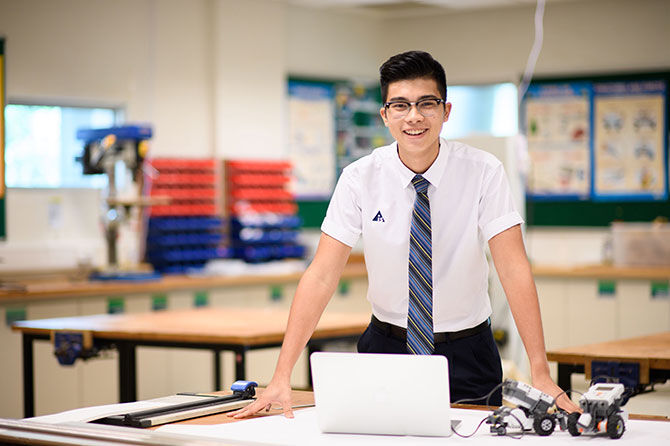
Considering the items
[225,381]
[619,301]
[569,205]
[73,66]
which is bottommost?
[225,381]

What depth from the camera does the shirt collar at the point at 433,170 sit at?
2.35 meters

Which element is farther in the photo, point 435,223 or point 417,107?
point 435,223

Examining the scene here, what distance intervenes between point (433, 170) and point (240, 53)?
4.30 m

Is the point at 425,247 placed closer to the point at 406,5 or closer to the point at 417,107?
the point at 417,107

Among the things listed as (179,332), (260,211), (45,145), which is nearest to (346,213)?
(179,332)

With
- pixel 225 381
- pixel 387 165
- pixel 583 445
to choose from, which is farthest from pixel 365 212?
pixel 225 381

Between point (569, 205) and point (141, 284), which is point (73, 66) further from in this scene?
point (569, 205)

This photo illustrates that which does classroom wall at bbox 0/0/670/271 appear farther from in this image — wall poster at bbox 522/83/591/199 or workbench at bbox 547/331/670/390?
workbench at bbox 547/331/670/390

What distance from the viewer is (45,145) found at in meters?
5.58

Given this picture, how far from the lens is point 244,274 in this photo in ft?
18.8

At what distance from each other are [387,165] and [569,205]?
4.66 metres

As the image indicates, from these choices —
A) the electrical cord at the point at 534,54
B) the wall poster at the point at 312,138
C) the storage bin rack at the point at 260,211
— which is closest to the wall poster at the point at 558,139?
the electrical cord at the point at 534,54

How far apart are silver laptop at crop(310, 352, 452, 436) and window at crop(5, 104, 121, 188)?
3886mm

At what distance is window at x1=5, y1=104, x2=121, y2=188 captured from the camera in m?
5.41
